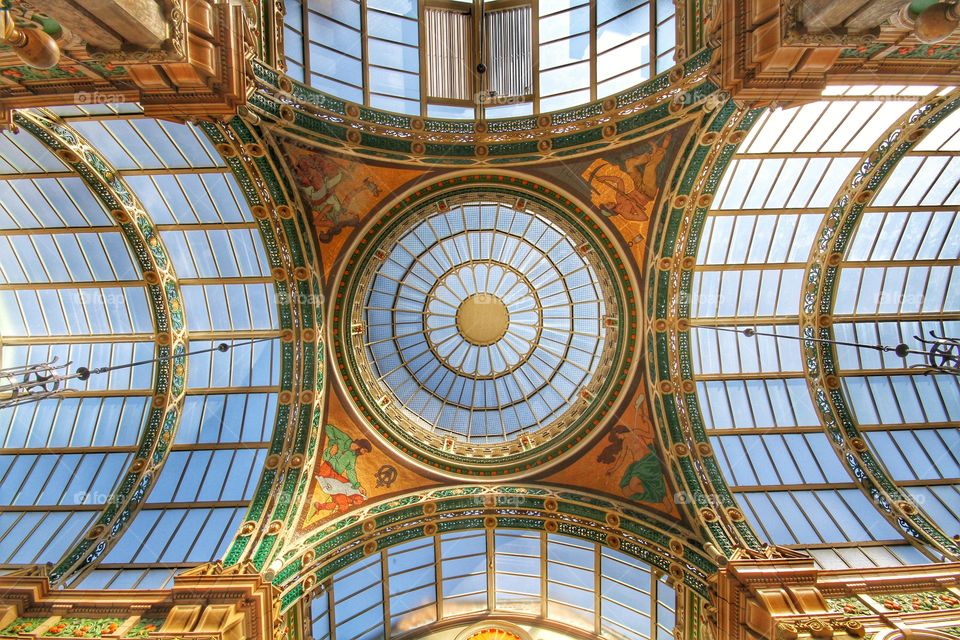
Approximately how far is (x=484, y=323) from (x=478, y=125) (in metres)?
6.41

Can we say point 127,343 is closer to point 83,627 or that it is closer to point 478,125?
point 83,627

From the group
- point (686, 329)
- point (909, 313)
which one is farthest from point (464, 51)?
point (909, 313)

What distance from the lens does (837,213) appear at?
16078 millimetres

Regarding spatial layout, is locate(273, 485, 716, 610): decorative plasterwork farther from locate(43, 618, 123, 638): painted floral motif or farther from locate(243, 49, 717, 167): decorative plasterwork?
locate(243, 49, 717, 167): decorative plasterwork

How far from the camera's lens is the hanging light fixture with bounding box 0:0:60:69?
664 centimetres

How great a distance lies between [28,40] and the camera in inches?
271

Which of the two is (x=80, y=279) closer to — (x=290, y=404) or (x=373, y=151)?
(x=290, y=404)

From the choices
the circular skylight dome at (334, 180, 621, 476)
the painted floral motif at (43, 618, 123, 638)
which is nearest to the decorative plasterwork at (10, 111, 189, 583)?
the painted floral motif at (43, 618, 123, 638)

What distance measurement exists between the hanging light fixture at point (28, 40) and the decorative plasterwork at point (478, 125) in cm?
570

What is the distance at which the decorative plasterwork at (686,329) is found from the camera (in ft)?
44.9

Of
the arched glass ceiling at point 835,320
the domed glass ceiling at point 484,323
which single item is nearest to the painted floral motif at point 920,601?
the arched glass ceiling at point 835,320

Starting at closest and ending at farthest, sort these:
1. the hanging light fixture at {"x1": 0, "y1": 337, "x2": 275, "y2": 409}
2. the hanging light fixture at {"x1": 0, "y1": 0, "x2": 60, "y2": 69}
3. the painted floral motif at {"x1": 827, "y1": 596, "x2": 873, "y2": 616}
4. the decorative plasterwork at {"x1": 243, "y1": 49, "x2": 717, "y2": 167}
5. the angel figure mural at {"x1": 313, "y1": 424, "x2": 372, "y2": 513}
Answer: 1. the hanging light fixture at {"x1": 0, "y1": 0, "x2": 60, "y2": 69}
2. the hanging light fixture at {"x1": 0, "y1": 337, "x2": 275, "y2": 409}
3. the painted floral motif at {"x1": 827, "y1": 596, "x2": 873, "y2": 616}
4. the decorative plasterwork at {"x1": 243, "y1": 49, "x2": 717, "y2": 167}
5. the angel figure mural at {"x1": 313, "y1": 424, "x2": 372, "y2": 513}

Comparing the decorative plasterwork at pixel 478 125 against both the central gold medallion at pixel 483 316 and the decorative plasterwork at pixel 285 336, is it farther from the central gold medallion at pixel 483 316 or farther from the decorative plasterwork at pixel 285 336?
the central gold medallion at pixel 483 316

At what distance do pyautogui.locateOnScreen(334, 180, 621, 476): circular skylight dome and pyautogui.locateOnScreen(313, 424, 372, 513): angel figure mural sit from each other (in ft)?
3.57
